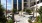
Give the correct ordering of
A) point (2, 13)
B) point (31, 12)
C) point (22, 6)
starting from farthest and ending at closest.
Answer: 1. point (22, 6)
2. point (31, 12)
3. point (2, 13)

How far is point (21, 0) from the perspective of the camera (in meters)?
3.04

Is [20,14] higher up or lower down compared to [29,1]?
lower down

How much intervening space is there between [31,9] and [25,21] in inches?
12.5

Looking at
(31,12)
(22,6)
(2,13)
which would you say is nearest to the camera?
(2,13)

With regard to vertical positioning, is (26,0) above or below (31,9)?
above

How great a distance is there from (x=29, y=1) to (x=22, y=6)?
0.21 meters

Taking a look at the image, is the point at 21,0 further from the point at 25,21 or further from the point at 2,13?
the point at 2,13

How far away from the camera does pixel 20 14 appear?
291 cm

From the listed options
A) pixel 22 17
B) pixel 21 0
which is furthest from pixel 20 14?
pixel 21 0

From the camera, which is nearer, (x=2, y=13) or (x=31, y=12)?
(x=2, y=13)

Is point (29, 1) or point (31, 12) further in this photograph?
point (29, 1)

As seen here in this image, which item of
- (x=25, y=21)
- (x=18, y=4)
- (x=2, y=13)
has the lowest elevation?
(x=25, y=21)

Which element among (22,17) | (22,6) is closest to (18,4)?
(22,6)

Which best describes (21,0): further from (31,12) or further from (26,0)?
(31,12)
